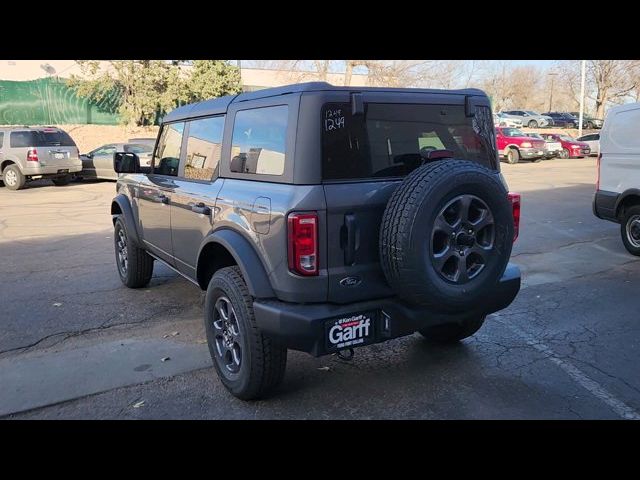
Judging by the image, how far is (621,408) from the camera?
3.31 metres

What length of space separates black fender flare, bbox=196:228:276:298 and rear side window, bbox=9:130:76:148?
15015 millimetres

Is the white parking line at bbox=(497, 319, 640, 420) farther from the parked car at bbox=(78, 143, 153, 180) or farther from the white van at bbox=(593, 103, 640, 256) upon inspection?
the parked car at bbox=(78, 143, 153, 180)

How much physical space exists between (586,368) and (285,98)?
2964 millimetres

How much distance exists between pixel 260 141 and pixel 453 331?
2.23 metres

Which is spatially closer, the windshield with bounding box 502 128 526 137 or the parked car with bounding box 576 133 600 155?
the windshield with bounding box 502 128 526 137

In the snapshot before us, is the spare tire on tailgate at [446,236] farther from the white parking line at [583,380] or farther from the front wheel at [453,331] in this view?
the white parking line at [583,380]

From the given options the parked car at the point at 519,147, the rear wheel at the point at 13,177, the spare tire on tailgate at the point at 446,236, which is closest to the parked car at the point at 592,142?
the parked car at the point at 519,147

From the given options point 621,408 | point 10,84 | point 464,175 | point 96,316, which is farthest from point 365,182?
point 10,84

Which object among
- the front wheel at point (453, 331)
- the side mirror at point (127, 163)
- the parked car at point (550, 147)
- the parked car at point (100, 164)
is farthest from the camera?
the parked car at point (550, 147)

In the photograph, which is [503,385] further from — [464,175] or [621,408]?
[464,175]

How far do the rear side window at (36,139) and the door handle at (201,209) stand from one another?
14294mm

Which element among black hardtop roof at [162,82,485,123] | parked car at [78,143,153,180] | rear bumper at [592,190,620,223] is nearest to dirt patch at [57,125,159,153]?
parked car at [78,143,153,180]

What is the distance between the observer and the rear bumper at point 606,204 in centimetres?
757

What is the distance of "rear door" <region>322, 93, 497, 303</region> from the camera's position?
119 inches
